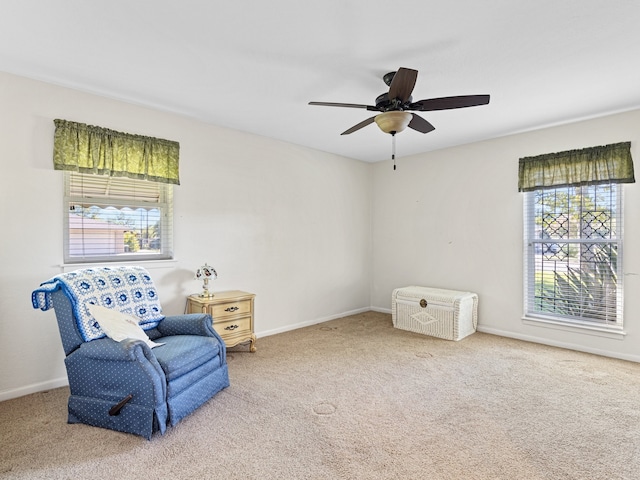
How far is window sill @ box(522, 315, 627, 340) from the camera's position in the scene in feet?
11.8

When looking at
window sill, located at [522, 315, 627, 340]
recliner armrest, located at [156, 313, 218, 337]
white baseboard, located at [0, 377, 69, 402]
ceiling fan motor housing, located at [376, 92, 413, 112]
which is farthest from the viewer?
window sill, located at [522, 315, 627, 340]

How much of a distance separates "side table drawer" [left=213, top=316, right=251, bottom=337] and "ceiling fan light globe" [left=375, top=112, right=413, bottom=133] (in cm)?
230

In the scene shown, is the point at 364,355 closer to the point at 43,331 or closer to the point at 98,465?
the point at 98,465

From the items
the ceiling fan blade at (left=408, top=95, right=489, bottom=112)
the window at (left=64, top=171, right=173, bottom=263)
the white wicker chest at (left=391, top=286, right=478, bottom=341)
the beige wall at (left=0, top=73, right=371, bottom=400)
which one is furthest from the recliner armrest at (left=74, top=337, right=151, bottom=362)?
the white wicker chest at (left=391, top=286, right=478, bottom=341)

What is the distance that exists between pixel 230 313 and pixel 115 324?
1.29m

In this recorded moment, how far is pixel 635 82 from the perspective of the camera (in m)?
2.86

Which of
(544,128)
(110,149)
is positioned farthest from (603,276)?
(110,149)

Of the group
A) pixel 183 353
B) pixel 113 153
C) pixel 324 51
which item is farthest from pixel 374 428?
pixel 113 153

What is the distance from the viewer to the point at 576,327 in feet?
12.6

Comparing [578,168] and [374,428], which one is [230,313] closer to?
[374,428]

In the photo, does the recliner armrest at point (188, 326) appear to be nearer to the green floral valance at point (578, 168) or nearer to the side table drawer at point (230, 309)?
the side table drawer at point (230, 309)

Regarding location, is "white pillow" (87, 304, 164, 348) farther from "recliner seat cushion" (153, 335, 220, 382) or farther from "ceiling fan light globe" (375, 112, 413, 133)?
"ceiling fan light globe" (375, 112, 413, 133)

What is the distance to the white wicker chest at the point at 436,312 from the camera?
165 inches

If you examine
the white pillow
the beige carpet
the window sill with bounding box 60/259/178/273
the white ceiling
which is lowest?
the beige carpet
